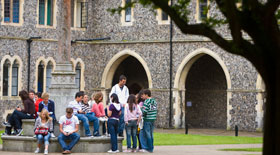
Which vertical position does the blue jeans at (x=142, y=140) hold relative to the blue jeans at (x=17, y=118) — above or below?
below

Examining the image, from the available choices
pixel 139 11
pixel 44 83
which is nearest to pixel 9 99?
pixel 44 83

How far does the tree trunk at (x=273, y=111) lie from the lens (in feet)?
30.5

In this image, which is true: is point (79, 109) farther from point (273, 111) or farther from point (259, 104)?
point (259, 104)

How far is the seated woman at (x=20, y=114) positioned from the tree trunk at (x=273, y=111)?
892 centimetres

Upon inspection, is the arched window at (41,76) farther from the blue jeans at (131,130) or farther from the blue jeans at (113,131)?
the blue jeans at (113,131)

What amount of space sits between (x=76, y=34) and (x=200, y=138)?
10.3m

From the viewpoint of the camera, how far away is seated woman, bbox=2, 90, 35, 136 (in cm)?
1700

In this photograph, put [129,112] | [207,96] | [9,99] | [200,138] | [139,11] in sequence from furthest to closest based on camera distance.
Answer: [207,96] < [139,11] < [9,99] < [200,138] < [129,112]

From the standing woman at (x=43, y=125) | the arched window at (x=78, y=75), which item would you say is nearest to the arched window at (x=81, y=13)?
the arched window at (x=78, y=75)

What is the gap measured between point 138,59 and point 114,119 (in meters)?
15.3

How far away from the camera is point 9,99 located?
29.2 m

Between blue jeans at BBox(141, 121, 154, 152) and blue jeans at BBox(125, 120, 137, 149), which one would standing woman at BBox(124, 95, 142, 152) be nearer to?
blue jeans at BBox(125, 120, 137, 149)

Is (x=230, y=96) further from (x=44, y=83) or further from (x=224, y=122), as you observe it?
(x=44, y=83)

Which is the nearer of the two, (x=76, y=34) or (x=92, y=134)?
(x=92, y=134)
